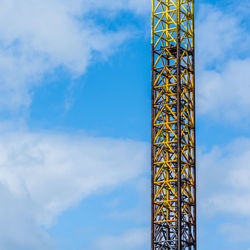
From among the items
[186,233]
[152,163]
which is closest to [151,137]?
[152,163]

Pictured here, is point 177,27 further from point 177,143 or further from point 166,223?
point 166,223

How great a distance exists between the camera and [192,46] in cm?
14550

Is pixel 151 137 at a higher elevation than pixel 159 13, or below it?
below

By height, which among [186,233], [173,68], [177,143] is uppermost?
[173,68]

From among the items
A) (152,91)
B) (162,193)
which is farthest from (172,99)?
(162,193)

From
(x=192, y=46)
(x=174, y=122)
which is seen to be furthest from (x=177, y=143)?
(x=192, y=46)

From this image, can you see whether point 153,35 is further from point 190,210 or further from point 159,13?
point 190,210

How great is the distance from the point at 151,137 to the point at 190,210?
32.6 feet

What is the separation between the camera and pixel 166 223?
140 meters

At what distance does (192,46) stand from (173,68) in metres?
4.21

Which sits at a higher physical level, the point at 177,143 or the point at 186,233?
A: the point at 177,143

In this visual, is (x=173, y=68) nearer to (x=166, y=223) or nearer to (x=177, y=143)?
(x=177, y=143)

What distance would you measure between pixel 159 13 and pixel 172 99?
1115 centimetres

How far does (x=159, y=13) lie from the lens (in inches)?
5738
